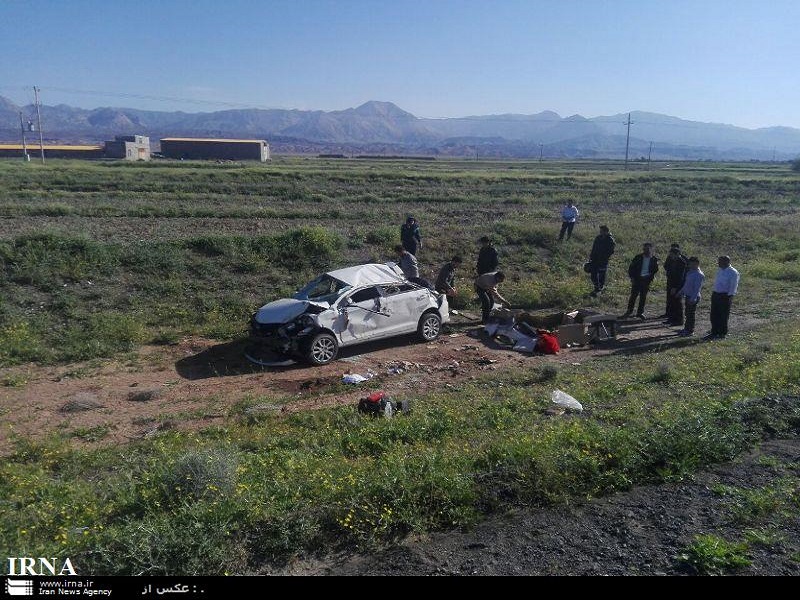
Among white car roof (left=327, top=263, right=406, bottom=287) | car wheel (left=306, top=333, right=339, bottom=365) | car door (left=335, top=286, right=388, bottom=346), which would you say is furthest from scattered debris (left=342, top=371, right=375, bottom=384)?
white car roof (left=327, top=263, right=406, bottom=287)

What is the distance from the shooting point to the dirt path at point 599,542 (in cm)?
451

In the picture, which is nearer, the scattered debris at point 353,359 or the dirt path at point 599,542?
the dirt path at point 599,542

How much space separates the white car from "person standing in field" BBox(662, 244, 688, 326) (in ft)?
16.9

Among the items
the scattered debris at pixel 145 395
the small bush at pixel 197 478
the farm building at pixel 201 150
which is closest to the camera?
the small bush at pixel 197 478

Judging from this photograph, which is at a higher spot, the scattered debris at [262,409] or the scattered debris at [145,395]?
the scattered debris at [262,409]

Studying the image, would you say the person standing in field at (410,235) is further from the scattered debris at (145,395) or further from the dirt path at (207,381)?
the scattered debris at (145,395)

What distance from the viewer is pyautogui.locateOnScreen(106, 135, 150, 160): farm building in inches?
3071

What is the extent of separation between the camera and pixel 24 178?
1642 inches

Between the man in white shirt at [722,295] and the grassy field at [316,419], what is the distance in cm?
40

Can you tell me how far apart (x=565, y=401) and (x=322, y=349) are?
4.76m

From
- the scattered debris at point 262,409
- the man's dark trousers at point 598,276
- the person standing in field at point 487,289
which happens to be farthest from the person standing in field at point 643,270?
the scattered debris at point 262,409

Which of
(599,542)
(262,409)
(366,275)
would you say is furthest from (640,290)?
(599,542)

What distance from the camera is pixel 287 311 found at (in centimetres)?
1209
